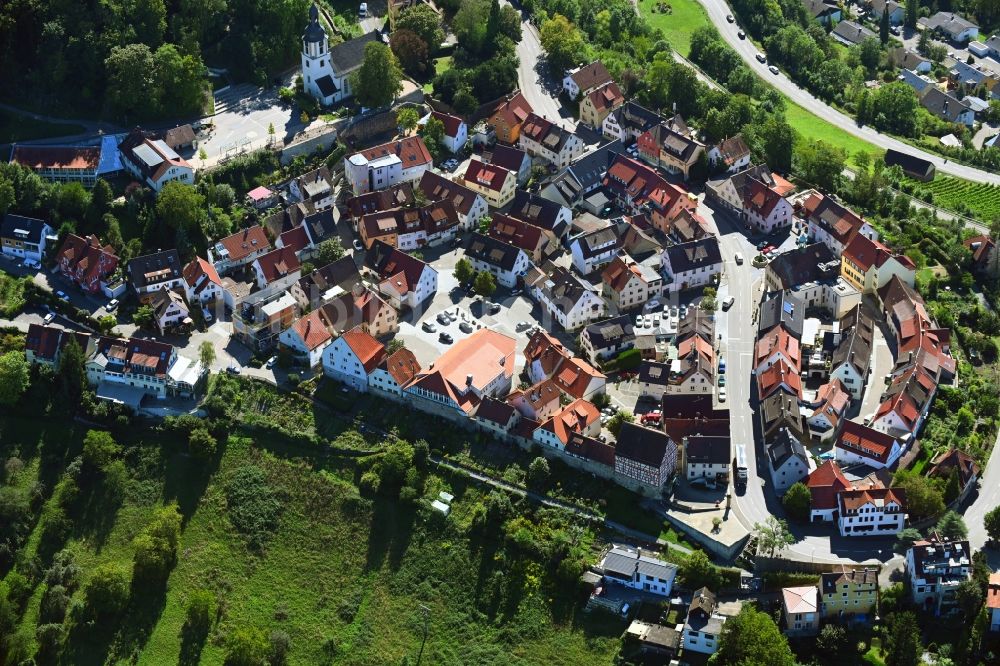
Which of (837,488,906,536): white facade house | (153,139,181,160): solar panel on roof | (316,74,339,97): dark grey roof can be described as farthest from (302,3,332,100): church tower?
(837,488,906,536): white facade house

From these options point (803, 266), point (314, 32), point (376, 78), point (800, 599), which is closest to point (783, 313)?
point (803, 266)

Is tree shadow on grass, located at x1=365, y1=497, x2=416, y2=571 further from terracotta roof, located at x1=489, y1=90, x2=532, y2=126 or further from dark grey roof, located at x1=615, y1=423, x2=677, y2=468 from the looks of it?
terracotta roof, located at x1=489, y1=90, x2=532, y2=126

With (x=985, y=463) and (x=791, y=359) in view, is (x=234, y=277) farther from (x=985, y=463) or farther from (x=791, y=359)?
(x=985, y=463)

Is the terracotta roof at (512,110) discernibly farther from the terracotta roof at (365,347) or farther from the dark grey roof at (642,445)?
the dark grey roof at (642,445)

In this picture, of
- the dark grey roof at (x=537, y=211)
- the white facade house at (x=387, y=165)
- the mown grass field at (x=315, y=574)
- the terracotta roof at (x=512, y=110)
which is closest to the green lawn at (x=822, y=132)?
the terracotta roof at (x=512, y=110)

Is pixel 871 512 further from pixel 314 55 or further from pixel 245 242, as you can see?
pixel 314 55

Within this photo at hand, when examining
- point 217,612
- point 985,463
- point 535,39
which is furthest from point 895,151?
point 217,612
